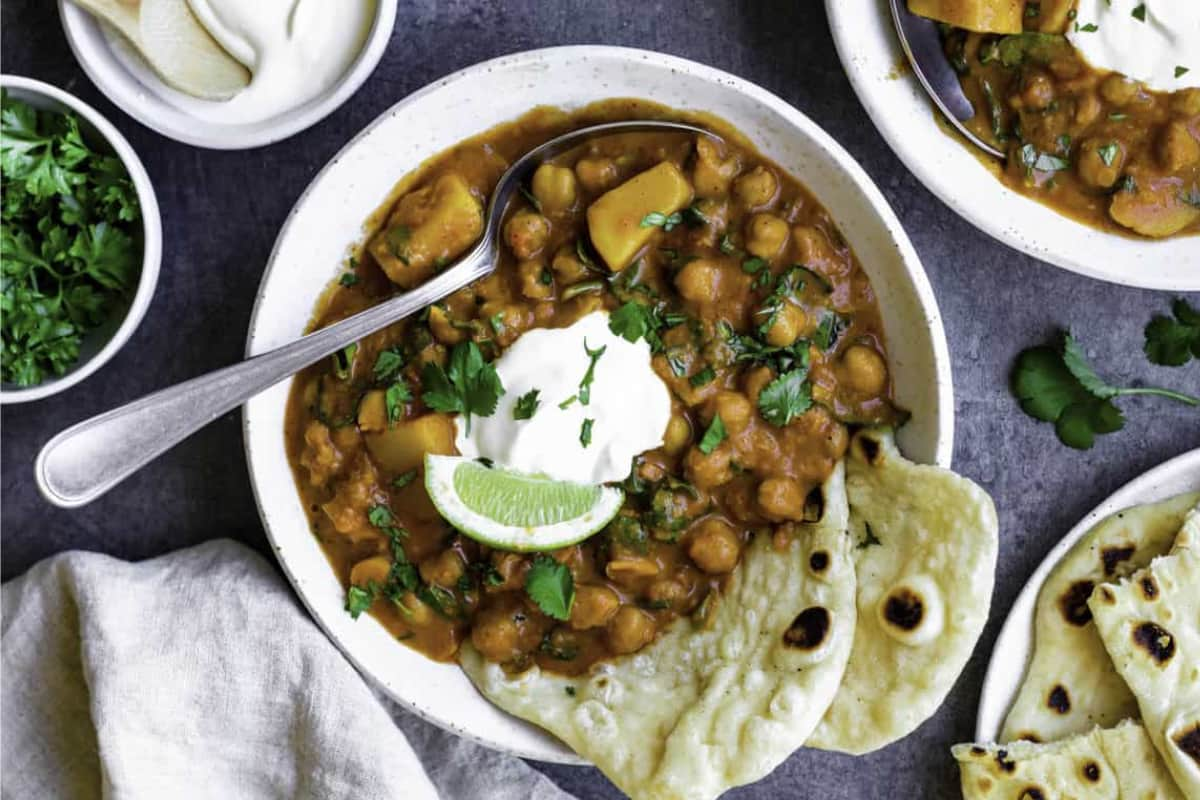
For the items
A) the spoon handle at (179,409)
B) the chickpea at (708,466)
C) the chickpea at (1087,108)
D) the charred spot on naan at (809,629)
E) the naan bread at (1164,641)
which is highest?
the spoon handle at (179,409)

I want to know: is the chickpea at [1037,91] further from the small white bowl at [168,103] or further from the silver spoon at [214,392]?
the small white bowl at [168,103]

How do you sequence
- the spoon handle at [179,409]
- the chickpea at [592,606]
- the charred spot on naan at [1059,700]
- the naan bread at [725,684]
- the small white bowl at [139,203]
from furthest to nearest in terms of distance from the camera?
1. the charred spot on naan at [1059,700]
2. the small white bowl at [139,203]
3. the chickpea at [592,606]
4. the naan bread at [725,684]
5. the spoon handle at [179,409]

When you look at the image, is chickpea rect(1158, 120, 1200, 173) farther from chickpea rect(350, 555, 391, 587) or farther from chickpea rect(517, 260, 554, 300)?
chickpea rect(350, 555, 391, 587)

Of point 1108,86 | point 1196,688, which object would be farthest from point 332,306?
point 1196,688

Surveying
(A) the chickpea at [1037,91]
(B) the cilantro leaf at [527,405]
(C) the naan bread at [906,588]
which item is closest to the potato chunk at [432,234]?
(B) the cilantro leaf at [527,405]

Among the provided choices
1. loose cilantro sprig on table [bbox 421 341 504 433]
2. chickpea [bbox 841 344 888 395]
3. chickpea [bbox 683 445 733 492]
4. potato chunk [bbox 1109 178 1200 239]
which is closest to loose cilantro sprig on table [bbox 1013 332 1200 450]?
potato chunk [bbox 1109 178 1200 239]

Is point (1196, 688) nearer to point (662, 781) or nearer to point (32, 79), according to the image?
point (662, 781)

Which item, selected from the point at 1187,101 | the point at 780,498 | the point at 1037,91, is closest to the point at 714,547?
the point at 780,498
